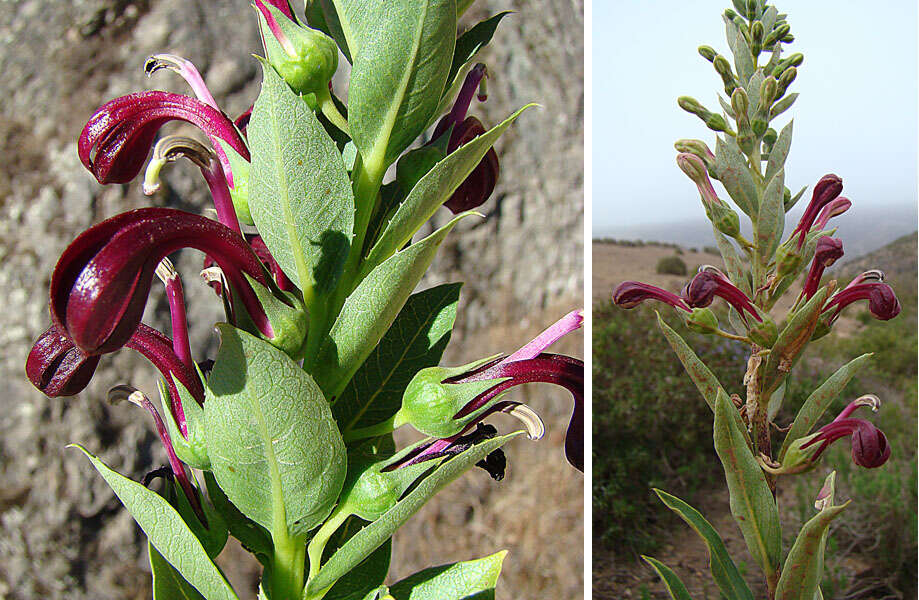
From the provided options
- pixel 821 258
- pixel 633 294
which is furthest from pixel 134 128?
pixel 821 258

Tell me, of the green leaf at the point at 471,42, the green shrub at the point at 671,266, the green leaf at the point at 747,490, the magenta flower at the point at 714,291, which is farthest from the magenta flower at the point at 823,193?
the green shrub at the point at 671,266

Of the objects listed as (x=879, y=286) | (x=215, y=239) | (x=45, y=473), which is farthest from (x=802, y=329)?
(x=45, y=473)

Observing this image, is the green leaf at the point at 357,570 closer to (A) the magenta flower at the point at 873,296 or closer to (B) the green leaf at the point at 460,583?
(B) the green leaf at the point at 460,583

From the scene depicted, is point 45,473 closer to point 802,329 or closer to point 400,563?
point 400,563

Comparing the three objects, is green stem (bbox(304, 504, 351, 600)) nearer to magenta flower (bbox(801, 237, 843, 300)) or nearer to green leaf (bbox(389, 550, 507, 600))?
green leaf (bbox(389, 550, 507, 600))

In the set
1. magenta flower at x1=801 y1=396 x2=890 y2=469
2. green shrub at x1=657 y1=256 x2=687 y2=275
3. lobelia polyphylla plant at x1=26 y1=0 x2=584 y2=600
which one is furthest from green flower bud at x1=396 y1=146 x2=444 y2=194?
green shrub at x1=657 y1=256 x2=687 y2=275
